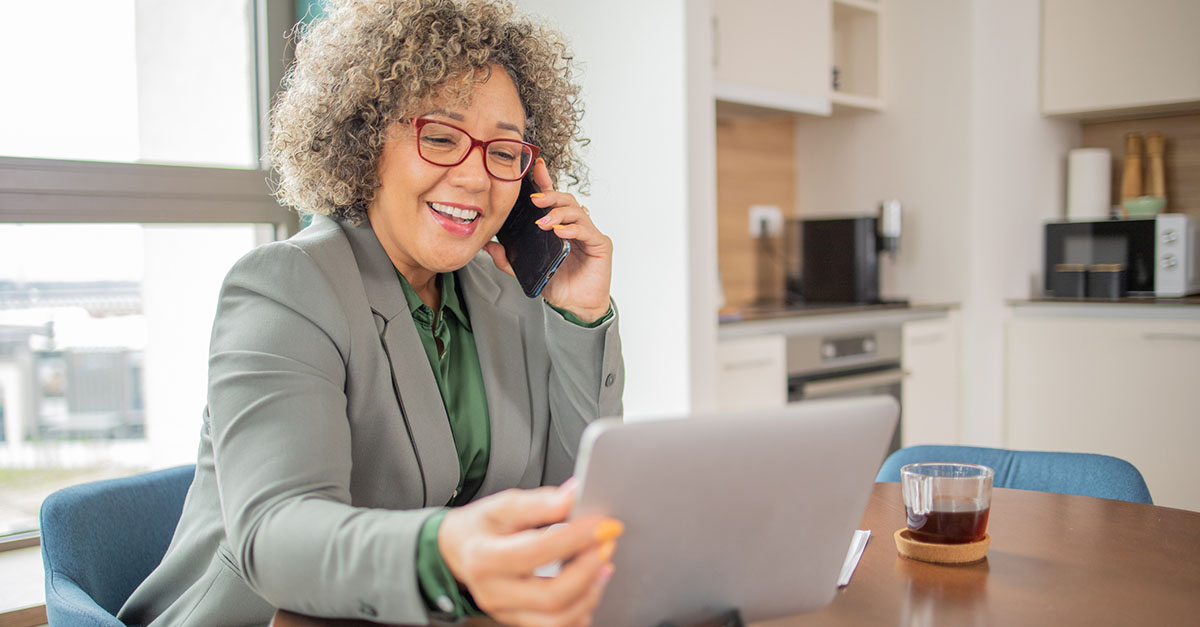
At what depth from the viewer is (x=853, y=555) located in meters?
1.00

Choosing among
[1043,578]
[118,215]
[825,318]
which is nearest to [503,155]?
[1043,578]

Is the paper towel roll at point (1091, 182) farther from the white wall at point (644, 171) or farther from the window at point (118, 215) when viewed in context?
the window at point (118, 215)

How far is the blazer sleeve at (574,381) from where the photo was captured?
134cm

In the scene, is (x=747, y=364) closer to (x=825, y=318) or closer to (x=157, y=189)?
(x=825, y=318)

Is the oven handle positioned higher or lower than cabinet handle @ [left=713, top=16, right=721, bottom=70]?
lower

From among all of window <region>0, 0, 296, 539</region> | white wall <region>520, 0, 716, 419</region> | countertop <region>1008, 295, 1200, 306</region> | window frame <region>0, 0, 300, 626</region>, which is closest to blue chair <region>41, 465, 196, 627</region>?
window frame <region>0, 0, 300, 626</region>

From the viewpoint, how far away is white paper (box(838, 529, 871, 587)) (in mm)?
930

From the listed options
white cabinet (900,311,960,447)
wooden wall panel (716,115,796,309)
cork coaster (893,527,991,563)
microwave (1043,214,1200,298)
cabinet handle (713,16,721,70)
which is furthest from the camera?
wooden wall panel (716,115,796,309)

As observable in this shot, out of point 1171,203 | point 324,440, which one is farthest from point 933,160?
point 324,440

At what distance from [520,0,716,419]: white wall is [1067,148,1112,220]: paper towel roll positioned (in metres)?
1.91

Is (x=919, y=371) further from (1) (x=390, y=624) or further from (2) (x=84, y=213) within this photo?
(1) (x=390, y=624)

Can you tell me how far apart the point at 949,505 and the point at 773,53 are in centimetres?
245

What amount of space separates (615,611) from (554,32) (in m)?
1.04

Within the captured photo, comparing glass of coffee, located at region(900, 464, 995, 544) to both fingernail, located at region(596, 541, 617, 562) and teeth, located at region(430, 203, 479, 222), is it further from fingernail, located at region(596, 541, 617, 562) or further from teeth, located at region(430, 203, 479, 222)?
teeth, located at region(430, 203, 479, 222)
